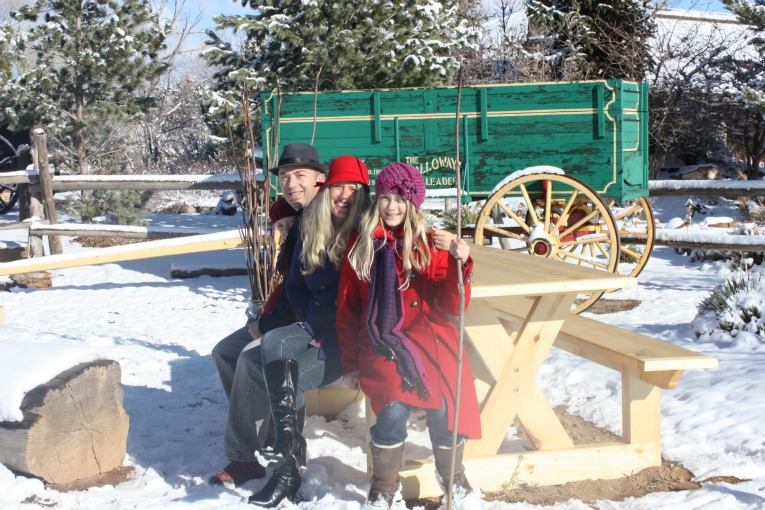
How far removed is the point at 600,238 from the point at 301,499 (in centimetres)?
414

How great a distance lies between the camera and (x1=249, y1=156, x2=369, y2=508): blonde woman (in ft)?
9.00

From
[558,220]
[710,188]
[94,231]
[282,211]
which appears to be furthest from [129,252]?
[710,188]

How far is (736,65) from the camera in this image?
14.1 m

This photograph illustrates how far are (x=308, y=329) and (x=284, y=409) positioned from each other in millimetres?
325

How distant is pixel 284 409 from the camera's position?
2.72 m

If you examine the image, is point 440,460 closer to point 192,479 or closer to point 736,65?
point 192,479

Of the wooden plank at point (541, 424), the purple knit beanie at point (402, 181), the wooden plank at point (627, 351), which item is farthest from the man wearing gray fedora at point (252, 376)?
the wooden plank at point (627, 351)

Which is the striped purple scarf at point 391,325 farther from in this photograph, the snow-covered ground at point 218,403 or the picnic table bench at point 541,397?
the snow-covered ground at point 218,403

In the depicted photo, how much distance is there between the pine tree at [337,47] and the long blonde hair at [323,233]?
715cm

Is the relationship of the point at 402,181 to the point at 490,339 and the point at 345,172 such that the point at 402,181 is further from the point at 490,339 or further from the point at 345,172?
the point at 490,339

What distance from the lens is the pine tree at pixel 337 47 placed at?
32.4ft

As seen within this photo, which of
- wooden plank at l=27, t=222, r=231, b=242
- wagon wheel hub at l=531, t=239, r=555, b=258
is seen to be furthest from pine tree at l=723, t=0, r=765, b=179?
wooden plank at l=27, t=222, r=231, b=242

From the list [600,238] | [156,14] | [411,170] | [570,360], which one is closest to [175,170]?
[156,14]

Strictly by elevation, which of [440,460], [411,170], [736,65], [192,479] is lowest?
[192,479]
